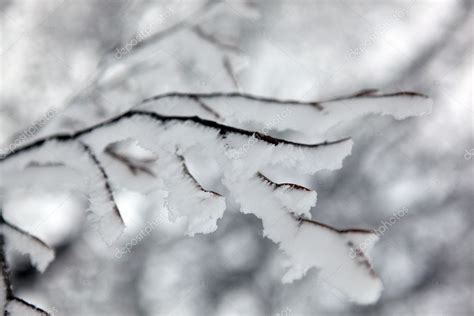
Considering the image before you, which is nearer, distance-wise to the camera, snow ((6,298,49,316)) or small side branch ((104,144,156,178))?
snow ((6,298,49,316))

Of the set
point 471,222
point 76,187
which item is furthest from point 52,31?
point 471,222

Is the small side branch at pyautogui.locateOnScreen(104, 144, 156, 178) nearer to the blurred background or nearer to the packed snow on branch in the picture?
the packed snow on branch

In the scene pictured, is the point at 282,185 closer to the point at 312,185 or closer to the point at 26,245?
the point at 26,245

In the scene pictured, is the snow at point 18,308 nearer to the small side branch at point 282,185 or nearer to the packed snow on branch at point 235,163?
the packed snow on branch at point 235,163

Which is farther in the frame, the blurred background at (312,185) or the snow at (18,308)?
the blurred background at (312,185)

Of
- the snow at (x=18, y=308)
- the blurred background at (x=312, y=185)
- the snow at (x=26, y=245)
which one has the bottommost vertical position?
the snow at (x=18, y=308)

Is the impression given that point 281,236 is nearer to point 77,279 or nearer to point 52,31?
point 52,31

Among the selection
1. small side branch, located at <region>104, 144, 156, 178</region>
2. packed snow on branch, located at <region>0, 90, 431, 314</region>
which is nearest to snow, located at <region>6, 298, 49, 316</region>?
packed snow on branch, located at <region>0, 90, 431, 314</region>

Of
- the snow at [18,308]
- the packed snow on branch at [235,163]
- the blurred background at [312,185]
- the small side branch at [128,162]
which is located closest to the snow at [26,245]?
the packed snow on branch at [235,163]

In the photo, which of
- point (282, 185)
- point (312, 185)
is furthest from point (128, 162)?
point (312, 185)
